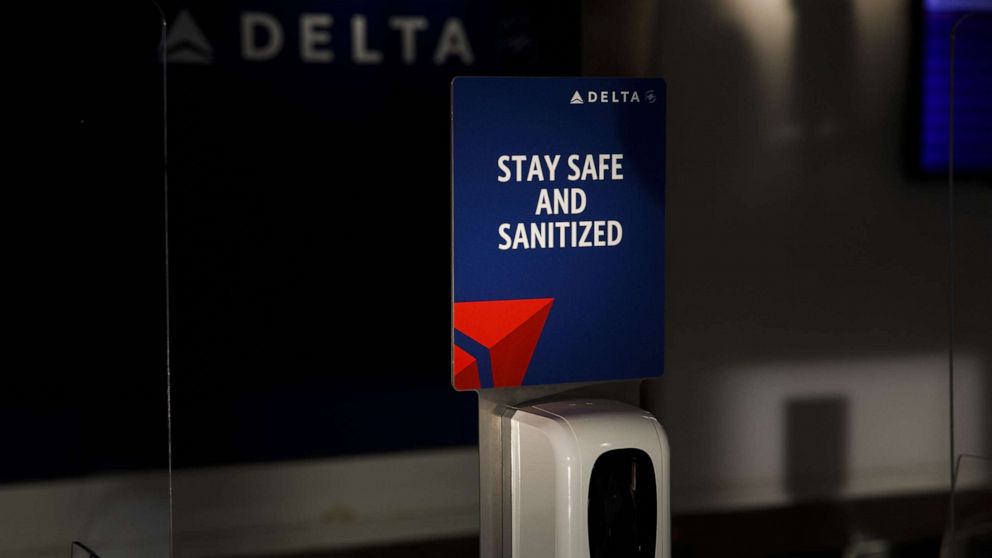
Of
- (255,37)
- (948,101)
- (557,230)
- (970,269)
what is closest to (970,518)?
(970,269)

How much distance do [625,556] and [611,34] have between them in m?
1.22

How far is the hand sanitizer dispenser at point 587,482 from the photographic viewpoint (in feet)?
8.46

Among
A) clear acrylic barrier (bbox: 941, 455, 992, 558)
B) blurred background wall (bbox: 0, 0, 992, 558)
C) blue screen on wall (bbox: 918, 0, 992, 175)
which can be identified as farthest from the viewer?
blue screen on wall (bbox: 918, 0, 992, 175)

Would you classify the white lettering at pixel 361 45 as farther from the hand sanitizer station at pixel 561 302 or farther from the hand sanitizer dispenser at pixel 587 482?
the hand sanitizer dispenser at pixel 587 482

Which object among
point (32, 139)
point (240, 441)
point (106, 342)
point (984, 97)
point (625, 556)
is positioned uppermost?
point (984, 97)

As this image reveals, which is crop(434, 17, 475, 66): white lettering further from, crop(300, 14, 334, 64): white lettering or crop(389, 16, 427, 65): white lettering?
crop(300, 14, 334, 64): white lettering

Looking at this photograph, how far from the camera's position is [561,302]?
2.71 metres

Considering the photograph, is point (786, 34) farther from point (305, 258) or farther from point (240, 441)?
point (240, 441)

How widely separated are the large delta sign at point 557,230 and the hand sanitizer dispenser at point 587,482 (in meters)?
0.13

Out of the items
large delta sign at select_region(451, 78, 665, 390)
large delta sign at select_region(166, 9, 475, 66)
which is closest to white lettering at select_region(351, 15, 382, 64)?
large delta sign at select_region(166, 9, 475, 66)

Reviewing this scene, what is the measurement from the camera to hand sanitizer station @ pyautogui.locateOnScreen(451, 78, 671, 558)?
2.61m

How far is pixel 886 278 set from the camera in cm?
363

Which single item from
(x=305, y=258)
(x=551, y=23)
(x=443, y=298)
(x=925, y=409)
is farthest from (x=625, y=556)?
(x=925, y=409)

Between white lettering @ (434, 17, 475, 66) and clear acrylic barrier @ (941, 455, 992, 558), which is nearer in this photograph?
white lettering @ (434, 17, 475, 66)
